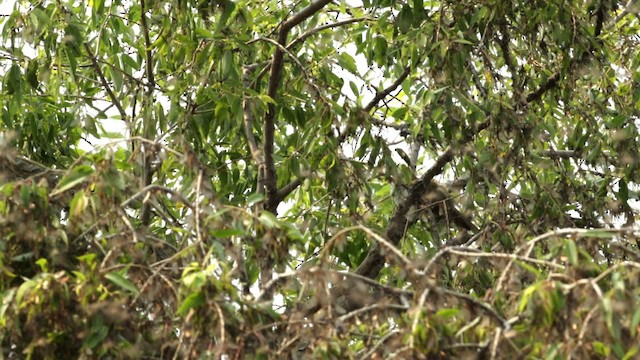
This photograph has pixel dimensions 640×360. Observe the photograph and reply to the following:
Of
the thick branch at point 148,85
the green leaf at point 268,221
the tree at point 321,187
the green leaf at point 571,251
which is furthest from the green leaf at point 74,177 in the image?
the thick branch at point 148,85

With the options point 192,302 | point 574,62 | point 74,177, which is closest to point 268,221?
point 192,302

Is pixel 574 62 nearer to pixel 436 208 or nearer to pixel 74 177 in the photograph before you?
pixel 436 208

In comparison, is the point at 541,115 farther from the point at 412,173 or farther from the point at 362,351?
the point at 362,351

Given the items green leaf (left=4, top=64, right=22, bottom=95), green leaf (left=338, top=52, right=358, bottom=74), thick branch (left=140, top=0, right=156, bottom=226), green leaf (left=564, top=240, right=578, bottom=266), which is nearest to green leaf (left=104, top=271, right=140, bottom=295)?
green leaf (left=564, top=240, right=578, bottom=266)

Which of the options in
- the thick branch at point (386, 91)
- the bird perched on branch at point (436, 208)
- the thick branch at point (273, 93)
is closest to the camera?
the thick branch at point (273, 93)

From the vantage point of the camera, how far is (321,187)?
6680mm

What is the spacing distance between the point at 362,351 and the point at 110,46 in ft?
11.0

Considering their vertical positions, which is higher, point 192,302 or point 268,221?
point 268,221

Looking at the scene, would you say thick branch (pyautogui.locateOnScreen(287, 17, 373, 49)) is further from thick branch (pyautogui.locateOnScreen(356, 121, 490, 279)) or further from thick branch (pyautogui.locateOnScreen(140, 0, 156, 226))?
thick branch (pyautogui.locateOnScreen(356, 121, 490, 279))

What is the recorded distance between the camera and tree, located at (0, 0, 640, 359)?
3371 mm

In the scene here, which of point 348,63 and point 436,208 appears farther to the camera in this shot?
point 436,208

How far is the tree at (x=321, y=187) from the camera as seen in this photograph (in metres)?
3.37

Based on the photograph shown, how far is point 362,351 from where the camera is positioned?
3740mm

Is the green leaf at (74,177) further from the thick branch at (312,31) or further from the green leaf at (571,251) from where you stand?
the thick branch at (312,31)
